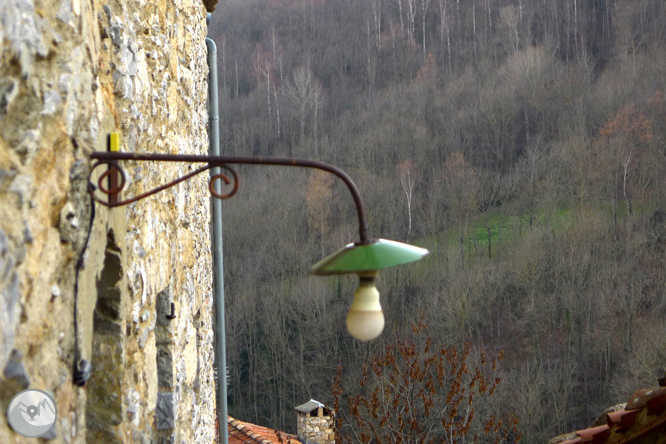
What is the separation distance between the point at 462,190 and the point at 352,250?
88.2 feet

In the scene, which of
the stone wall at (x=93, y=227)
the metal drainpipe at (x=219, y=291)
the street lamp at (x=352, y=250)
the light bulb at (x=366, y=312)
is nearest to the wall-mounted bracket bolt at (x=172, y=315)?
the stone wall at (x=93, y=227)

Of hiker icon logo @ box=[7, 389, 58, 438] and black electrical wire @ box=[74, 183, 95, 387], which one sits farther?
black electrical wire @ box=[74, 183, 95, 387]

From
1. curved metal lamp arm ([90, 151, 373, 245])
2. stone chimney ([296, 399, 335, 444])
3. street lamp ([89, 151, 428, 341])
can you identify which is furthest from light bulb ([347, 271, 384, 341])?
stone chimney ([296, 399, 335, 444])

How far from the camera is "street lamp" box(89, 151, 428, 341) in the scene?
1541 mm

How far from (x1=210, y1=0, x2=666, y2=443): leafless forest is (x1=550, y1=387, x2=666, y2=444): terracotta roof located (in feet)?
42.9

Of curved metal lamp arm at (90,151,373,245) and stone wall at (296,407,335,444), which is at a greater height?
curved metal lamp arm at (90,151,373,245)

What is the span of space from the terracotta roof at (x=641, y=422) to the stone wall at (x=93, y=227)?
2.24 meters

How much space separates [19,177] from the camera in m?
1.25

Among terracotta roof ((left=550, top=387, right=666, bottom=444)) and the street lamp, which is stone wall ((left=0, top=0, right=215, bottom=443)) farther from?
terracotta roof ((left=550, top=387, right=666, bottom=444))

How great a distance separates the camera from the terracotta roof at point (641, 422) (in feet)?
11.3

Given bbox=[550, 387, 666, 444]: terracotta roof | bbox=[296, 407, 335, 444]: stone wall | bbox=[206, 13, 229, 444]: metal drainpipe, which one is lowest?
bbox=[296, 407, 335, 444]: stone wall

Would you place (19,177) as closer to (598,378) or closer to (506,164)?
(598,378)

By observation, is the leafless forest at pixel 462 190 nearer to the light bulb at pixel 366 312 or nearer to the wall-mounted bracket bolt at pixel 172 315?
the wall-mounted bracket bolt at pixel 172 315

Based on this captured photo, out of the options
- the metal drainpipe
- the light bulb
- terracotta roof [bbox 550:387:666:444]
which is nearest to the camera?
the light bulb
